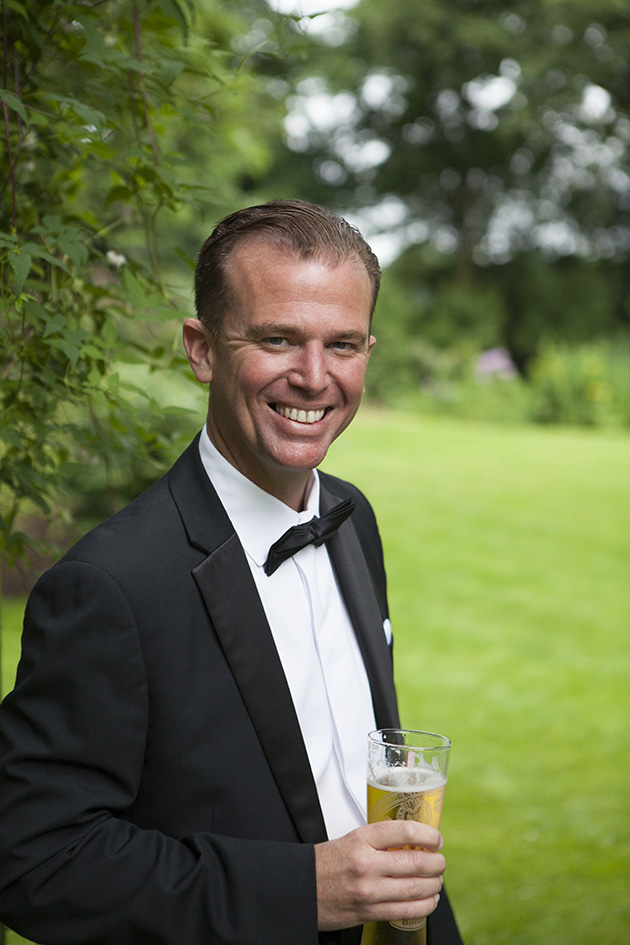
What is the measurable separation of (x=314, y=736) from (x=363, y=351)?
69cm

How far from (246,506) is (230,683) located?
1.14 feet

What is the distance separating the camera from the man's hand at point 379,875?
129 cm

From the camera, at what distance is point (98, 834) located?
1.28 metres

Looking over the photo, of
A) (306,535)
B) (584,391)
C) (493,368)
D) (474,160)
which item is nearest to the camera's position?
(306,535)

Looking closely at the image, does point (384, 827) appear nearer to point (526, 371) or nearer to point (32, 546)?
point (32, 546)

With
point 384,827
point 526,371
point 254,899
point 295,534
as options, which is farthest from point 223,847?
point 526,371

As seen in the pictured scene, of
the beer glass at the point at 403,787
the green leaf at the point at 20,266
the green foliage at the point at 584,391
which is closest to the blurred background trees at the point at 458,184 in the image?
the green foliage at the point at 584,391

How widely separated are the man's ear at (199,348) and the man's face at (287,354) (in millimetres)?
25

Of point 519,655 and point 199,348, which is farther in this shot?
point 519,655

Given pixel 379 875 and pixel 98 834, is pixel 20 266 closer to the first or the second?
pixel 98 834

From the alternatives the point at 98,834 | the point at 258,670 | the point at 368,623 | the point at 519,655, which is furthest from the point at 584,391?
the point at 98,834

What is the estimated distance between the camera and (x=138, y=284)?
208cm

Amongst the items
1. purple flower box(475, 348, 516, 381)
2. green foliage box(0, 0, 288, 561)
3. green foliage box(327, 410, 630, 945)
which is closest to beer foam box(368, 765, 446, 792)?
green foliage box(0, 0, 288, 561)

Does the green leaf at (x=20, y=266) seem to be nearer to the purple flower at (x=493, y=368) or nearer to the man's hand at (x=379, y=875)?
the man's hand at (x=379, y=875)
